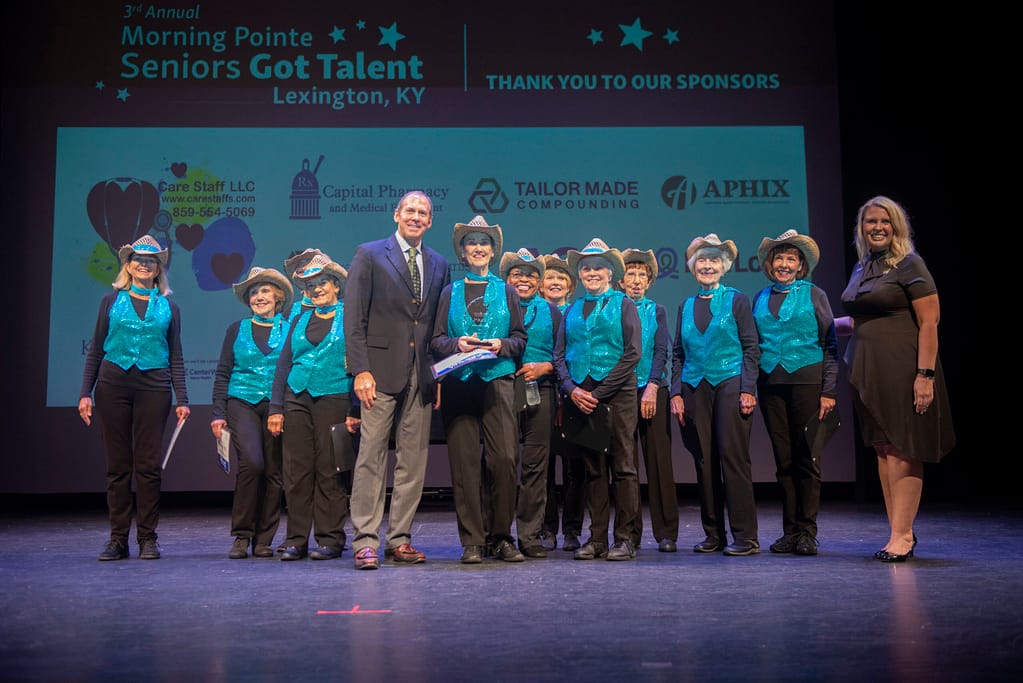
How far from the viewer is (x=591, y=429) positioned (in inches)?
158

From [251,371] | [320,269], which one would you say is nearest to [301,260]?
[320,269]

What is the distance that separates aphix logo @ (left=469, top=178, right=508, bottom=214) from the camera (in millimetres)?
6738

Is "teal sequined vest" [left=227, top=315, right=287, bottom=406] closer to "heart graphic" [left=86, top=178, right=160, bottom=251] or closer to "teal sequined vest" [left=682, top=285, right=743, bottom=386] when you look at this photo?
"teal sequined vest" [left=682, top=285, right=743, bottom=386]

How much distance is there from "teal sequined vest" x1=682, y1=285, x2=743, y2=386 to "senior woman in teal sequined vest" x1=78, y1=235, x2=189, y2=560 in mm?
2434

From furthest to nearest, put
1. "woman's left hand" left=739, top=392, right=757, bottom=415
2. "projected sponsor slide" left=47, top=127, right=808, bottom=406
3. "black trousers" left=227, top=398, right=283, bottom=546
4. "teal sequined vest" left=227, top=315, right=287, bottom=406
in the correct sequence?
"projected sponsor slide" left=47, top=127, right=808, bottom=406, "teal sequined vest" left=227, top=315, right=287, bottom=406, "black trousers" left=227, top=398, right=283, bottom=546, "woman's left hand" left=739, top=392, right=757, bottom=415

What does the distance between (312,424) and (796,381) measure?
226cm

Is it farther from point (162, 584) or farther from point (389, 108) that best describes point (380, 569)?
point (389, 108)

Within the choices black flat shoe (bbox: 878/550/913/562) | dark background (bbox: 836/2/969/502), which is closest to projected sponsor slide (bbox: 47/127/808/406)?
dark background (bbox: 836/2/969/502)

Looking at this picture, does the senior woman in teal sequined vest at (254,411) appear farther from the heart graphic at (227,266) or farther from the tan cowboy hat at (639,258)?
the heart graphic at (227,266)

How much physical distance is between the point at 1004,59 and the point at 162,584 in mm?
6765

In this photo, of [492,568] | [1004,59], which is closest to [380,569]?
[492,568]

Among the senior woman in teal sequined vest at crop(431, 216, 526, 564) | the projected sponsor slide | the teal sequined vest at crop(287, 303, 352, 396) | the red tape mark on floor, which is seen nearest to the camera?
the red tape mark on floor

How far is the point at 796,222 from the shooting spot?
22.2 ft

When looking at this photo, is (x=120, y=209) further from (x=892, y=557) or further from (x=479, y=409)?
(x=892, y=557)
